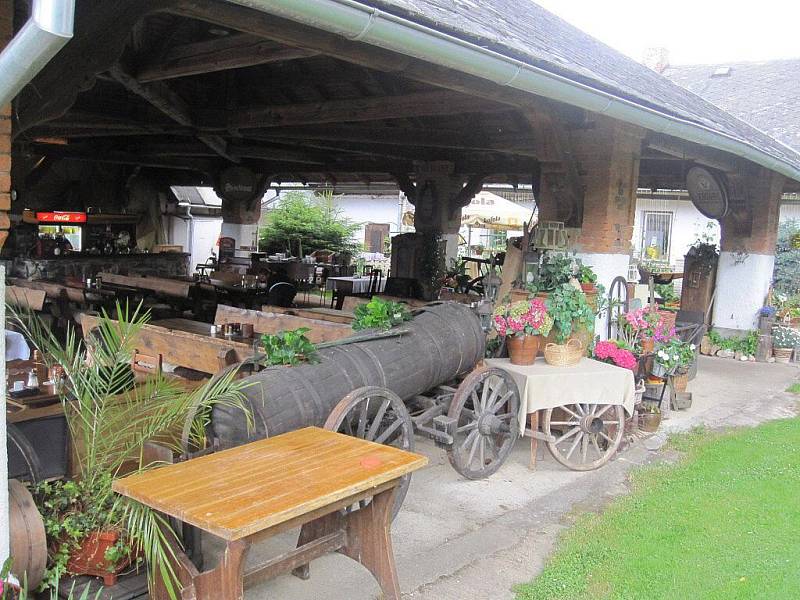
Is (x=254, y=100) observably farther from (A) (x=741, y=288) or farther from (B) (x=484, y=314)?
(A) (x=741, y=288)

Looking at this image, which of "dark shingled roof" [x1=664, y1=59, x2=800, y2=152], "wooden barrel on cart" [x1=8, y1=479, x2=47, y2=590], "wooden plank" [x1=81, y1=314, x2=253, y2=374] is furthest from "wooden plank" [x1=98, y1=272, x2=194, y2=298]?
"dark shingled roof" [x1=664, y1=59, x2=800, y2=152]

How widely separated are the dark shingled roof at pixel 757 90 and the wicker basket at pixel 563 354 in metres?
8.47

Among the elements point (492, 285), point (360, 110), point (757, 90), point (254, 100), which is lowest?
point (492, 285)

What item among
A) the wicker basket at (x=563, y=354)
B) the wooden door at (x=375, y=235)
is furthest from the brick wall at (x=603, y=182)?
the wooden door at (x=375, y=235)

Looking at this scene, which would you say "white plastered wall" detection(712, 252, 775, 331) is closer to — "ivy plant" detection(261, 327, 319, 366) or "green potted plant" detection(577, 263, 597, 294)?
Answer: "green potted plant" detection(577, 263, 597, 294)

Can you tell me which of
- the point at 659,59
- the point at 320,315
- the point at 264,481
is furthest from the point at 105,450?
the point at 659,59

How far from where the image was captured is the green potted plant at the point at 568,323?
6.04m

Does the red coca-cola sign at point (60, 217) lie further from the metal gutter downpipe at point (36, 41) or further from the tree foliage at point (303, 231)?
the metal gutter downpipe at point (36, 41)

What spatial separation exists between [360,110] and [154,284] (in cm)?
409

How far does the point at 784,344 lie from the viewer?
1145 centimetres

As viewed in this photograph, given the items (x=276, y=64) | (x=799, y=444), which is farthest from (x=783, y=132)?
(x=276, y=64)

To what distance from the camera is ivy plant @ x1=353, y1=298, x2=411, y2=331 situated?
4.94 m

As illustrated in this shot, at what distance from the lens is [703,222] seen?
2125 centimetres

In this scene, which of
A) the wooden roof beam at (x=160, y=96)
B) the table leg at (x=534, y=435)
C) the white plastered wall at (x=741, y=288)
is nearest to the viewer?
the table leg at (x=534, y=435)
